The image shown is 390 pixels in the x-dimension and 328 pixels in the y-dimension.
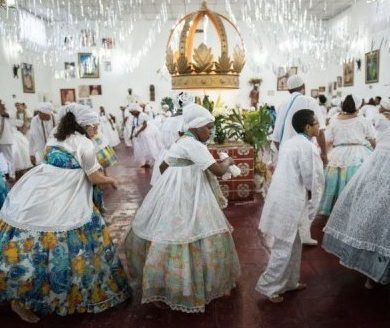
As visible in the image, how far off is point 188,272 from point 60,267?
0.86 metres

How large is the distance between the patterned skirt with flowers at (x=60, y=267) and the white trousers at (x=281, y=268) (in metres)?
1.12

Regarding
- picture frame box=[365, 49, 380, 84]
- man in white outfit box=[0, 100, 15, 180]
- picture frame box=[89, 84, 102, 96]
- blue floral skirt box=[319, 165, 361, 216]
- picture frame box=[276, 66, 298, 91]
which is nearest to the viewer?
blue floral skirt box=[319, 165, 361, 216]

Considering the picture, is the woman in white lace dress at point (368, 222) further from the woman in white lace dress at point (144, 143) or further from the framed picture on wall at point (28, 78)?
the framed picture on wall at point (28, 78)

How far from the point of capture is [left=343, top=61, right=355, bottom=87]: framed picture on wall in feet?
46.1

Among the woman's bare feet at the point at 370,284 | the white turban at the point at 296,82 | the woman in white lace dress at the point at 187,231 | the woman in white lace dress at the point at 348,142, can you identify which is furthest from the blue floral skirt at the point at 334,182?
the woman in white lace dress at the point at 187,231

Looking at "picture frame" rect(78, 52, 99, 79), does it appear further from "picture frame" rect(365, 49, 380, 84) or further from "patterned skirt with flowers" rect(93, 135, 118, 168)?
"patterned skirt with flowers" rect(93, 135, 118, 168)

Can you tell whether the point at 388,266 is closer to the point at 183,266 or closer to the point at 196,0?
the point at 183,266

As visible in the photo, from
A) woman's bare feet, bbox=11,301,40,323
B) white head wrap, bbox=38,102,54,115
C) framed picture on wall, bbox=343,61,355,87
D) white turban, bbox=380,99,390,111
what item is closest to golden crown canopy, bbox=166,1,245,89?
white head wrap, bbox=38,102,54,115

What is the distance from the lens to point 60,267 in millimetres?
2742

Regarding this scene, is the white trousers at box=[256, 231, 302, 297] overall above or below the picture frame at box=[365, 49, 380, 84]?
below

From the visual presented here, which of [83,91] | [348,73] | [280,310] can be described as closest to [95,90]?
[83,91]

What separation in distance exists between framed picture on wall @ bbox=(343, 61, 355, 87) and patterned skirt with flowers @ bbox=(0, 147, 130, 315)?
43.1ft

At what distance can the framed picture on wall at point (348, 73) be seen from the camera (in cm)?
1405

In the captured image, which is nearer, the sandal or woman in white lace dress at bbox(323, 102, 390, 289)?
woman in white lace dress at bbox(323, 102, 390, 289)
